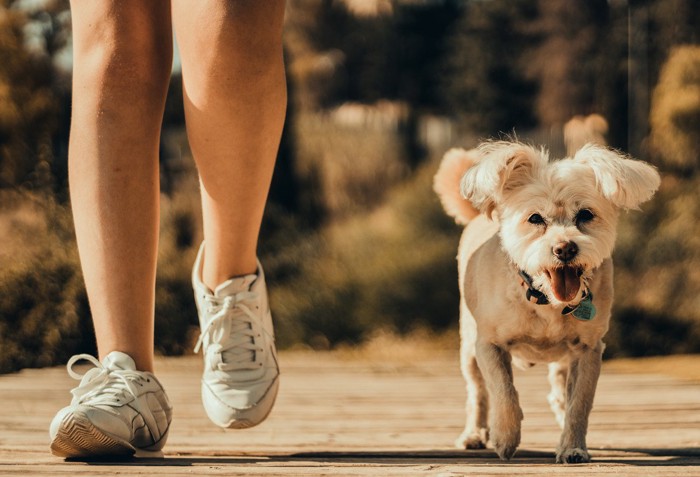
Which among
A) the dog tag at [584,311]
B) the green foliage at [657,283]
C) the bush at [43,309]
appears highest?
the dog tag at [584,311]

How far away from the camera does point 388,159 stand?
9086mm

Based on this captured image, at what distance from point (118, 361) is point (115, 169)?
14.3 inches

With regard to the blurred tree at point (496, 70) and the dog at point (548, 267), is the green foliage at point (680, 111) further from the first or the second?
the dog at point (548, 267)

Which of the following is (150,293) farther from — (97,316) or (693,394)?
(693,394)

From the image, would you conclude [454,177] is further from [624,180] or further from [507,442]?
[507,442]

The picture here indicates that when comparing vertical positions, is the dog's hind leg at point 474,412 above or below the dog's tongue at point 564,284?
below

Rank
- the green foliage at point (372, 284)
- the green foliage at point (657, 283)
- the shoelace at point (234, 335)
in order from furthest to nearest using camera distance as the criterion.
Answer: the green foliage at point (372, 284) < the green foliage at point (657, 283) < the shoelace at point (234, 335)

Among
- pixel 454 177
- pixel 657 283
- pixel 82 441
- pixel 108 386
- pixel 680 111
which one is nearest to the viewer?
pixel 82 441

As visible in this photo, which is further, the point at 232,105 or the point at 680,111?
the point at 680,111

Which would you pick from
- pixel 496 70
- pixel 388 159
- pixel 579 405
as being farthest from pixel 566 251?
pixel 496 70

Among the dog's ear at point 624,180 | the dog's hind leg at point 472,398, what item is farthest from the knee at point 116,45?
the dog's hind leg at point 472,398

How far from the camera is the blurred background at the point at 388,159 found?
18.2ft

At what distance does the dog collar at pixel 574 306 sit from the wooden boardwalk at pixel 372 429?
29 cm

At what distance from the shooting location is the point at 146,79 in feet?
6.12
